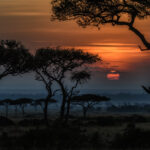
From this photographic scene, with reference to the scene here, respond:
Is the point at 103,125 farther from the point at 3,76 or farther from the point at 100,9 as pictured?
the point at 100,9

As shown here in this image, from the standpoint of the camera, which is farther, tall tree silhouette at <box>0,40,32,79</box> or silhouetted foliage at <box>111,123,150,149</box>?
tall tree silhouette at <box>0,40,32,79</box>

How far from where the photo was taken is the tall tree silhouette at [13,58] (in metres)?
41.5

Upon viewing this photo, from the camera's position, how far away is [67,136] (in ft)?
65.2

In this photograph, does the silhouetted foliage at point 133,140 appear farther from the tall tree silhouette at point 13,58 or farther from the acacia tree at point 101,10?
the tall tree silhouette at point 13,58

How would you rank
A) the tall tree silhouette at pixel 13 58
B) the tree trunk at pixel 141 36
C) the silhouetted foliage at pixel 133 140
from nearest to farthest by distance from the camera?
the tree trunk at pixel 141 36 < the silhouetted foliage at pixel 133 140 < the tall tree silhouette at pixel 13 58

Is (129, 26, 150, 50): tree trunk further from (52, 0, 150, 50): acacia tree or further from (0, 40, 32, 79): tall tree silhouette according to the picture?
(0, 40, 32, 79): tall tree silhouette

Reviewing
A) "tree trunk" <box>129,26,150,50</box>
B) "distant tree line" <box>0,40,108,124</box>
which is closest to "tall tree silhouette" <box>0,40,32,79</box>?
"distant tree line" <box>0,40,108,124</box>

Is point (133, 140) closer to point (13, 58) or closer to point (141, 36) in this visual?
point (141, 36)

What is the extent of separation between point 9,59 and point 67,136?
2345cm

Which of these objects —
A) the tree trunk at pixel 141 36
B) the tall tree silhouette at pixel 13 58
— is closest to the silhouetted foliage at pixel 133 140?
the tree trunk at pixel 141 36

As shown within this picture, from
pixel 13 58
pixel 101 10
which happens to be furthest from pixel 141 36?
pixel 13 58

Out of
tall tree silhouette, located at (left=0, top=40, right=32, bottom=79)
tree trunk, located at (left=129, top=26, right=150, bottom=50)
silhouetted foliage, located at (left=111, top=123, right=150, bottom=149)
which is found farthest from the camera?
tall tree silhouette, located at (left=0, top=40, right=32, bottom=79)

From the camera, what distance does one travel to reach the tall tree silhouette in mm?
41500

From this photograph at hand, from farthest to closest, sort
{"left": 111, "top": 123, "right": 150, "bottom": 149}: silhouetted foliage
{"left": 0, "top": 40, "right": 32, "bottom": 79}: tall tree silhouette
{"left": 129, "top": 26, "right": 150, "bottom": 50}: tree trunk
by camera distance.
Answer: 1. {"left": 0, "top": 40, "right": 32, "bottom": 79}: tall tree silhouette
2. {"left": 111, "top": 123, "right": 150, "bottom": 149}: silhouetted foliage
3. {"left": 129, "top": 26, "right": 150, "bottom": 50}: tree trunk
